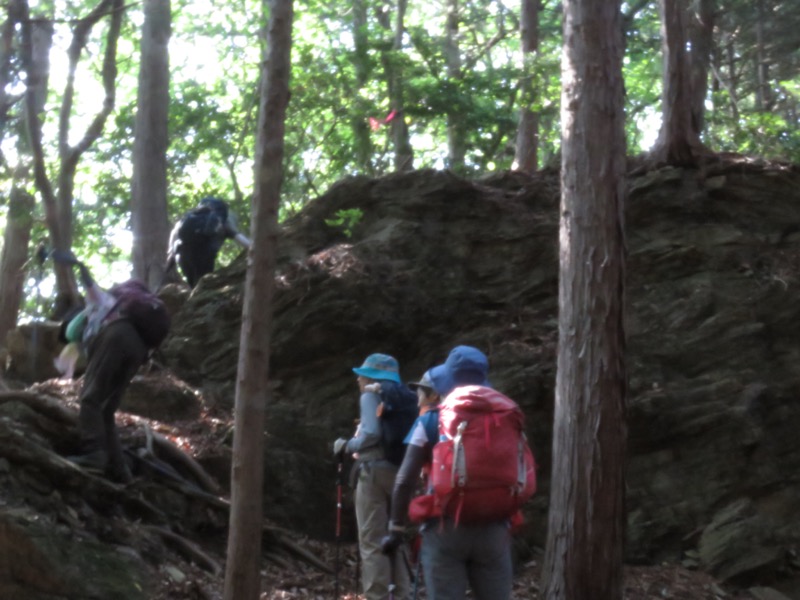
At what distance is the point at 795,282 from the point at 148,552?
7793 millimetres

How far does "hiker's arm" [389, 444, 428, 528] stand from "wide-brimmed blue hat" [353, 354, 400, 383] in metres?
1.78

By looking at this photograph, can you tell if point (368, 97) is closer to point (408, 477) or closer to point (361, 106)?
point (361, 106)

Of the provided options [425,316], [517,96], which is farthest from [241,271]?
[517,96]

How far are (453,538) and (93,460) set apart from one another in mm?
4067

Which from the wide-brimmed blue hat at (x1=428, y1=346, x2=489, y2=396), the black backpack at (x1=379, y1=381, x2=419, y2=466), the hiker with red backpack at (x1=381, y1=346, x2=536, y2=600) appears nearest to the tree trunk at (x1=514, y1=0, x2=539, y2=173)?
the black backpack at (x1=379, y1=381, x2=419, y2=466)

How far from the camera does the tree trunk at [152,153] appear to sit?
14914 mm

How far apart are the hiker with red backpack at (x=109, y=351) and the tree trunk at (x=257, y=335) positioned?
5.44 feet

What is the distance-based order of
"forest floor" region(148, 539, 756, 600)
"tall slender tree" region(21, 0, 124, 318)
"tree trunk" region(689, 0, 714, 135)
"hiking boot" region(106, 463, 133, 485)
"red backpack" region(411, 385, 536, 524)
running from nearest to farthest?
"red backpack" region(411, 385, 536, 524) < "forest floor" region(148, 539, 756, 600) < "hiking boot" region(106, 463, 133, 485) < "tall slender tree" region(21, 0, 124, 318) < "tree trunk" region(689, 0, 714, 135)

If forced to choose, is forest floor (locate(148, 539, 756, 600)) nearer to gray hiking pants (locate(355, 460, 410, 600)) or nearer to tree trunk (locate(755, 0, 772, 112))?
gray hiking pants (locate(355, 460, 410, 600))

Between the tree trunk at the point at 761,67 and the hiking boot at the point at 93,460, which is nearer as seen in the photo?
the hiking boot at the point at 93,460

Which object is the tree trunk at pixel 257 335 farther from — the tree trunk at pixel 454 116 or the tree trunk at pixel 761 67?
the tree trunk at pixel 761 67

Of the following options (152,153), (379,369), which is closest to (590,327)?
(379,369)

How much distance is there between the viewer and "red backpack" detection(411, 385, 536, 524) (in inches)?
216

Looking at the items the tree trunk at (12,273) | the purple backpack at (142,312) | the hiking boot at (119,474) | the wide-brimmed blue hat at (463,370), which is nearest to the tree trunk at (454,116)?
the tree trunk at (12,273)
